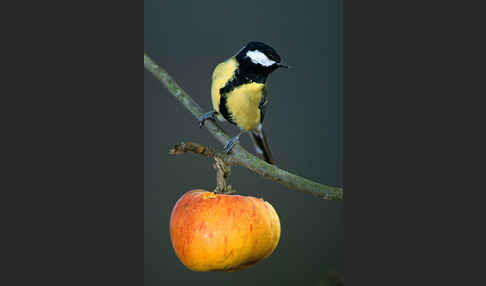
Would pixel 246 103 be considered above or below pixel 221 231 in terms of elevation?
above

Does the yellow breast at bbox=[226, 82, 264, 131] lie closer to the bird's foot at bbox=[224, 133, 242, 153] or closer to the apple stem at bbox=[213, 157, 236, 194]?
the bird's foot at bbox=[224, 133, 242, 153]

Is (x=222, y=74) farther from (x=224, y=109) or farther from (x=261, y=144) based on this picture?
(x=261, y=144)

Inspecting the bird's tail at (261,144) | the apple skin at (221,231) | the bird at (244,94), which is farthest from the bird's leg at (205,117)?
the apple skin at (221,231)

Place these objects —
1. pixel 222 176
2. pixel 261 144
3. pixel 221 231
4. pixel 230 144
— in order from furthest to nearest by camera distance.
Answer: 1. pixel 261 144
2. pixel 230 144
3. pixel 222 176
4. pixel 221 231

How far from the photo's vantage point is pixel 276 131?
124 centimetres

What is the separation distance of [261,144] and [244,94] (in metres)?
0.14

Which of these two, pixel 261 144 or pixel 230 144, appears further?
pixel 261 144

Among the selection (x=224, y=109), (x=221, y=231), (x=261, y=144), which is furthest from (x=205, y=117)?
(x=221, y=231)

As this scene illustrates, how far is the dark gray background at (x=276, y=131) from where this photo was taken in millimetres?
1157

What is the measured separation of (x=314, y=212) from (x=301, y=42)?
42 cm

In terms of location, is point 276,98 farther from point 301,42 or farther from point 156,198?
point 156,198

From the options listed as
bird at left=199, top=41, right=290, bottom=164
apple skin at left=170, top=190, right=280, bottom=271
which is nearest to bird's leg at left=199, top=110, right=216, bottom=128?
bird at left=199, top=41, right=290, bottom=164

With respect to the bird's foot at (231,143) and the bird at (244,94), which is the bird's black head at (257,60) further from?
the bird's foot at (231,143)

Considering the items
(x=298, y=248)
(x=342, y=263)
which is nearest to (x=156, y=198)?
(x=298, y=248)
